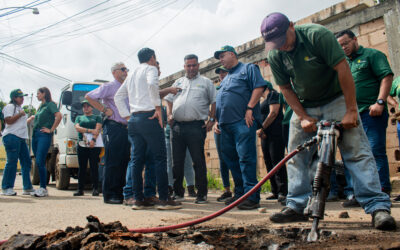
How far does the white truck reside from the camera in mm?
6906

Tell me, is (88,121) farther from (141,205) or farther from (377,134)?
(377,134)

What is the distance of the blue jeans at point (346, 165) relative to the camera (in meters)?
2.65

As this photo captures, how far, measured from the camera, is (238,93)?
14.4ft

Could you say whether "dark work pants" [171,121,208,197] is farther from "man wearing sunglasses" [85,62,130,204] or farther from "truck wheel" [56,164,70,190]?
"truck wheel" [56,164,70,190]

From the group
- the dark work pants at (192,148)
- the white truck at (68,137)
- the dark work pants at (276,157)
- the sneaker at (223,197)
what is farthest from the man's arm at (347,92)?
the white truck at (68,137)

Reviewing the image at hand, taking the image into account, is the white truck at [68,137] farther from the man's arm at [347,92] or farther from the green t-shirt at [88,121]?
the man's arm at [347,92]

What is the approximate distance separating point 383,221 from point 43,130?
5.25 m

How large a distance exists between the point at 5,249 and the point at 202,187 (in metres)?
2.93

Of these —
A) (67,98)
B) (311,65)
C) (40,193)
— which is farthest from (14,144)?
(311,65)

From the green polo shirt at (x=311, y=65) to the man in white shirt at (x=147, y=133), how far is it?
1717mm

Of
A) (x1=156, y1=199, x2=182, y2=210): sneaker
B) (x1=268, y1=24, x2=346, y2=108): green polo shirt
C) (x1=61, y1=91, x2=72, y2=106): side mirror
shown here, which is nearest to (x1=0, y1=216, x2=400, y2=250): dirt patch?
(x1=268, y1=24, x2=346, y2=108): green polo shirt

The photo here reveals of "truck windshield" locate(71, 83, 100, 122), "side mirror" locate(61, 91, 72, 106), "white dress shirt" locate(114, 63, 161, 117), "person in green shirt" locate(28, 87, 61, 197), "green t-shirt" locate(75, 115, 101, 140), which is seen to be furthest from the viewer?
"truck windshield" locate(71, 83, 100, 122)

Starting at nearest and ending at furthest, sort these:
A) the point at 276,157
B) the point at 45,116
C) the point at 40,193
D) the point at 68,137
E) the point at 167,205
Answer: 1. the point at 167,205
2. the point at 276,157
3. the point at 40,193
4. the point at 45,116
5. the point at 68,137

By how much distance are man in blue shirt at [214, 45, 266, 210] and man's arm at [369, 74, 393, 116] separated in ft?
4.16
